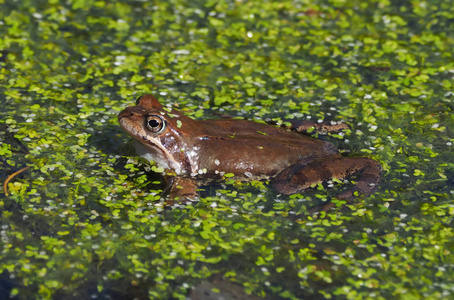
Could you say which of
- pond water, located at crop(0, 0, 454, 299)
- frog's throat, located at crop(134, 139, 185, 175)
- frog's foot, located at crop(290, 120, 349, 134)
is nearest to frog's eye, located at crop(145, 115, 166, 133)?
frog's throat, located at crop(134, 139, 185, 175)

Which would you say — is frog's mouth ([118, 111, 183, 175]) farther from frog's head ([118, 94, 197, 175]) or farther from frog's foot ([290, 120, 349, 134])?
frog's foot ([290, 120, 349, 134])

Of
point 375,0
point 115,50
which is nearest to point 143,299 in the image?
point 115,50

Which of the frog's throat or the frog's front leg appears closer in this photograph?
the frog's front leg

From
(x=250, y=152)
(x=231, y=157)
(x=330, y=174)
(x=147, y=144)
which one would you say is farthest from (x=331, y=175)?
(x=147, y=144)

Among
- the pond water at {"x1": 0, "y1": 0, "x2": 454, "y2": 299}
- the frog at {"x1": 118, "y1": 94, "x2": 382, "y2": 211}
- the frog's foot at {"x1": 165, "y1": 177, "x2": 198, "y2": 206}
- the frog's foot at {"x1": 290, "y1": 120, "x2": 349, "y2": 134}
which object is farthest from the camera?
the frog's foot at {"x1": 290, "y1": 120, "x2": 349, "y2": 134}

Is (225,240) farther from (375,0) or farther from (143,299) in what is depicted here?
(375,0)

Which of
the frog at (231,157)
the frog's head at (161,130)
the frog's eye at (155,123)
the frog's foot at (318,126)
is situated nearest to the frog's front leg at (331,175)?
the frog at (231,157)

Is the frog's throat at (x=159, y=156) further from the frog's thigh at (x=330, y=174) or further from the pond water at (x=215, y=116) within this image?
the frog's thigh at (x=330, y=174)
